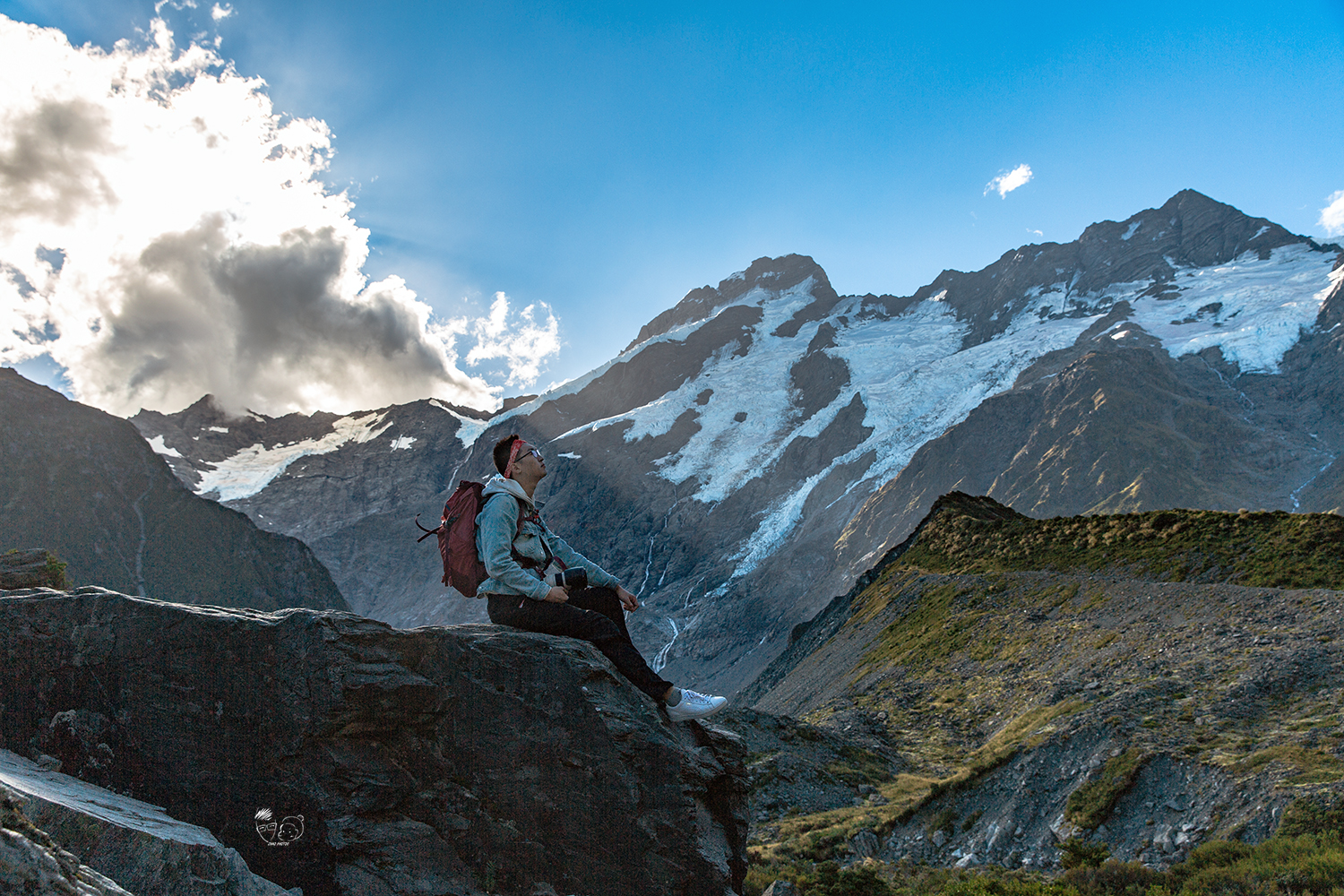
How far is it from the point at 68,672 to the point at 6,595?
1.33m

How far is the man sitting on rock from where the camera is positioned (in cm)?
824

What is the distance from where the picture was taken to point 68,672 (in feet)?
24.7

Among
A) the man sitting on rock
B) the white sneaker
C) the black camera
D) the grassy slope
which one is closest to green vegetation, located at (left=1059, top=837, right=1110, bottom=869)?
the grassy slope

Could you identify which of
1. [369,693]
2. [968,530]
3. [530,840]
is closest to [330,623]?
[369,693]

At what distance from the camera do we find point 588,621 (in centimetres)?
901

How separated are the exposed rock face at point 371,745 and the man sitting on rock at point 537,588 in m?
0.26

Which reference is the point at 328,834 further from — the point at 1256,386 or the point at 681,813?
the point at 1256,386

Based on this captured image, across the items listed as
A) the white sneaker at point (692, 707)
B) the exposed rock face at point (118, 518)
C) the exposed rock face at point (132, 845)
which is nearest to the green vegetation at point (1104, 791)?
the white sneaker at point (692, 707)

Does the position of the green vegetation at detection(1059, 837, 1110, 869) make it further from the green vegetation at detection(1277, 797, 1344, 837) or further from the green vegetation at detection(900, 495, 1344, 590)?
the green vegetation at detection(900, 495, 1344, 590)

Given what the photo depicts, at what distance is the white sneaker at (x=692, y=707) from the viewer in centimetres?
910

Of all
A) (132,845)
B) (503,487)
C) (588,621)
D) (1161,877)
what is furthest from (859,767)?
(132,845)

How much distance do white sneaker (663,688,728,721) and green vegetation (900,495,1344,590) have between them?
31853 millimetres

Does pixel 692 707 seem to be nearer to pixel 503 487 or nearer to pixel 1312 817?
pixel 503 487

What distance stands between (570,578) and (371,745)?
2786 mm
